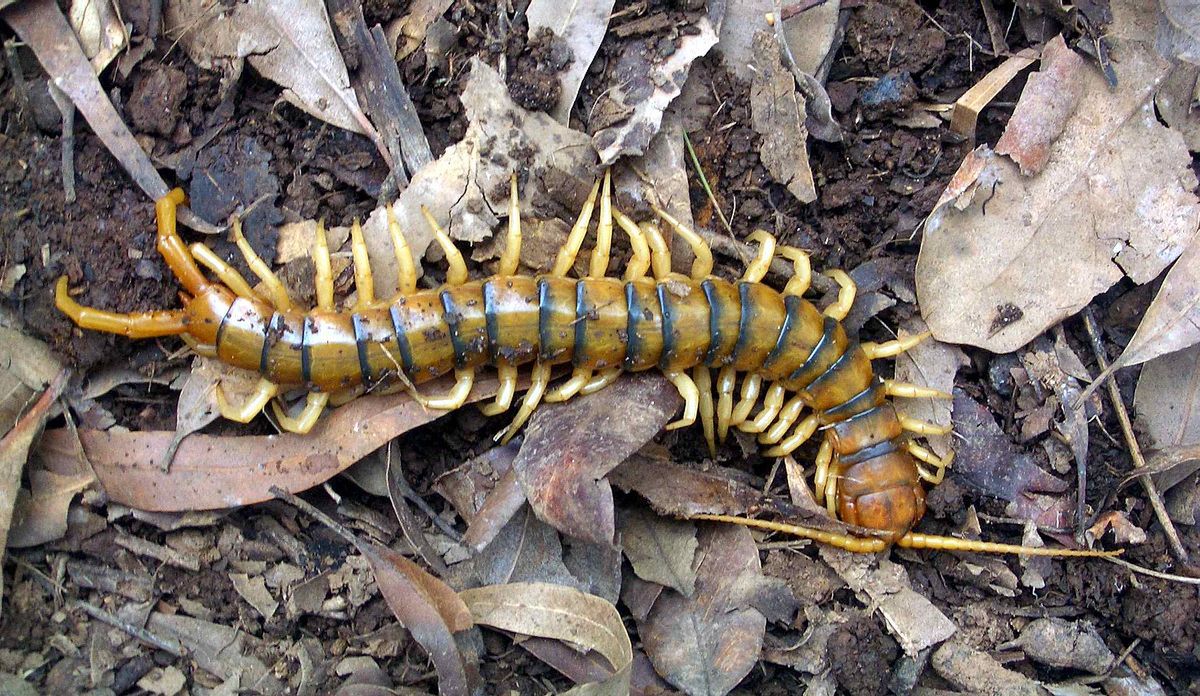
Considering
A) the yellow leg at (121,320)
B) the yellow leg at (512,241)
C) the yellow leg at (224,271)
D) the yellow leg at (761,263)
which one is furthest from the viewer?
the yellow leg at (761,263)

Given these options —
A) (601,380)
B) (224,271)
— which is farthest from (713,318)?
(224,271)

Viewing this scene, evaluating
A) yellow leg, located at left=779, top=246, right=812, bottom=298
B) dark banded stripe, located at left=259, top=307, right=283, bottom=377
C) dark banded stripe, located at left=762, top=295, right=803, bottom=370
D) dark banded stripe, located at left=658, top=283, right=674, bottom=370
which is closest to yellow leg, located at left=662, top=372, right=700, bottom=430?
dark banded stripe, located at left=658, top=283, right=674, bottom=370

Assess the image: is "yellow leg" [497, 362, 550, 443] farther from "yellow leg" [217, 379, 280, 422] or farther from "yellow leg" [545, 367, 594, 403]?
"yellow leg" [217, 379, 280, 422]

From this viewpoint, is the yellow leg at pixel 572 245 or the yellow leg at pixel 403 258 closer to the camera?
the yellow leg at pixel 403 258

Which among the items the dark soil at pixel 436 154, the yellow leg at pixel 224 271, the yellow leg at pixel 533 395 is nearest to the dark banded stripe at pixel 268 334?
the yellow leg at pixel 224 271

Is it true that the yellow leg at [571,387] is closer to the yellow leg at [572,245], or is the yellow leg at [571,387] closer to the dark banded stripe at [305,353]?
the yellow leg at [572,245]

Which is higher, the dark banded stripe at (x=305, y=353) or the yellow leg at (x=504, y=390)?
the dark banded stripe at (x=305, y=353)

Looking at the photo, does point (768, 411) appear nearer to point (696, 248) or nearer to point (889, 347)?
point (889, 347)

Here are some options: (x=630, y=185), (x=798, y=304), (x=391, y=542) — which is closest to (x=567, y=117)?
(x=630, y=185)
